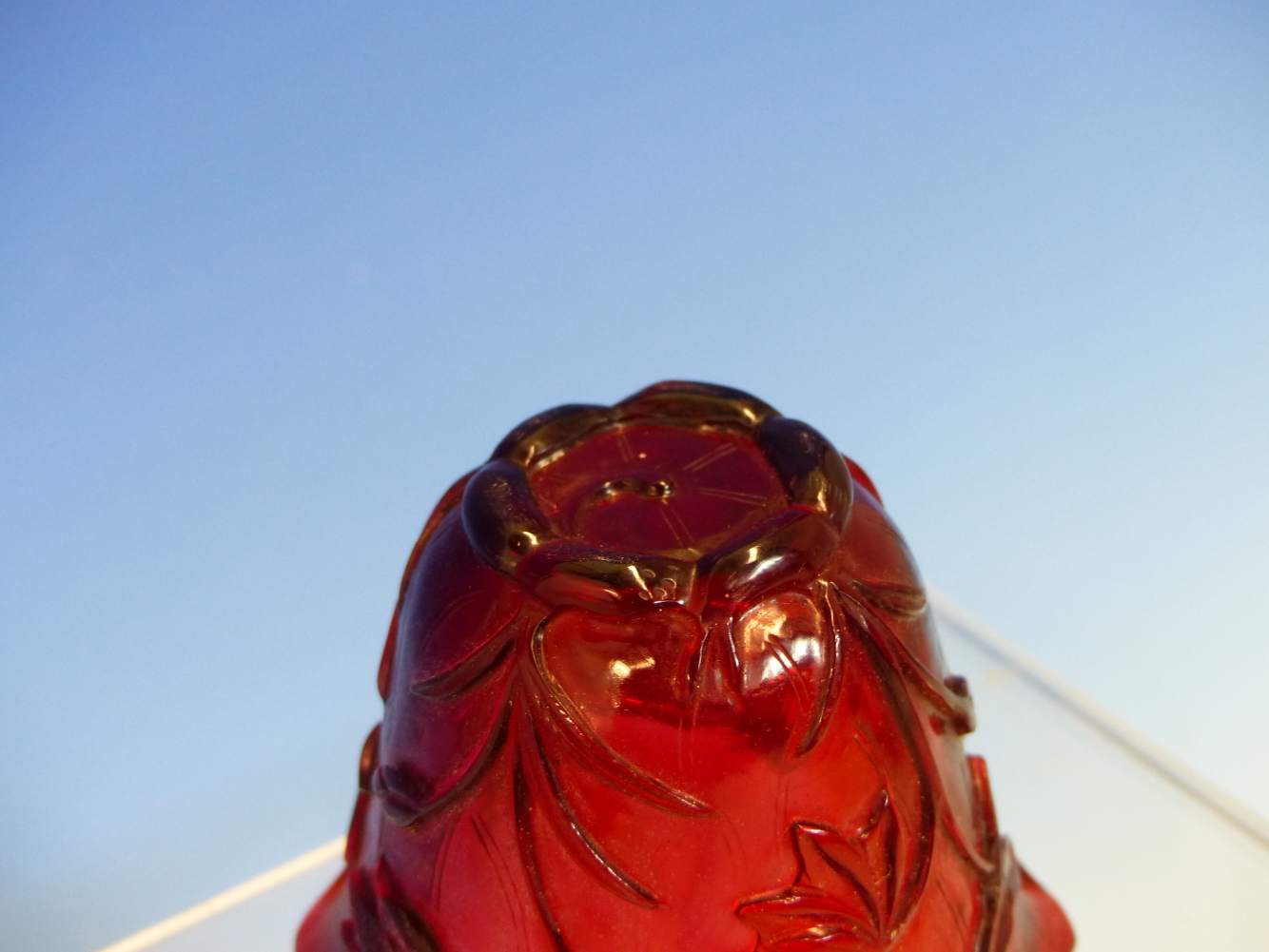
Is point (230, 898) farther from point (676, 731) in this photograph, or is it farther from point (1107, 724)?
point (1107, 724)

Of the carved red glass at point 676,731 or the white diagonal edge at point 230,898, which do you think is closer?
the carved red glass at point 676,731

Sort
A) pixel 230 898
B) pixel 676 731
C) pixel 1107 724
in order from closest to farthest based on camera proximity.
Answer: pixel 676 731 → pixel 230 898 → pixel 1107 724

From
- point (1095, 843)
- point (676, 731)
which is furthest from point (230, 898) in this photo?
point (1095, 843)

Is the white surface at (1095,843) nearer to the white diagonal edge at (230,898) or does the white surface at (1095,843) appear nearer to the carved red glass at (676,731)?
the white diagonal edge at (230,898)

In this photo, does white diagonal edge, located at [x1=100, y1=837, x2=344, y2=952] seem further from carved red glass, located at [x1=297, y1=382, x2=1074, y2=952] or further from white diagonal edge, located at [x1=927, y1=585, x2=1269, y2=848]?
white diagonal edge, located at [x1=927, y1=585, x2=1269, y2=848]

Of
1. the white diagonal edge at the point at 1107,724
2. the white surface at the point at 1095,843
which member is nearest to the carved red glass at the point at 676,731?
the white surface at the point at 1095,843
